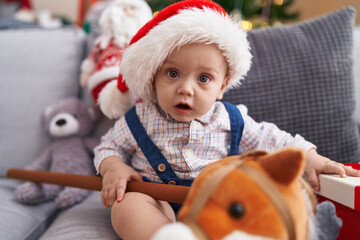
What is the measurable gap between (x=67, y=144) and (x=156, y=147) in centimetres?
49

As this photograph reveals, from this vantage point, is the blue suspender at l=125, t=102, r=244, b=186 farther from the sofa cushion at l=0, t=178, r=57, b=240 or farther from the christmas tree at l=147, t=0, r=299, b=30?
the christmas tree at l=147, t=0, r=299, b=30

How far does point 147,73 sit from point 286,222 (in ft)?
1.49

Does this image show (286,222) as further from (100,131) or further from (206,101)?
(100,131)

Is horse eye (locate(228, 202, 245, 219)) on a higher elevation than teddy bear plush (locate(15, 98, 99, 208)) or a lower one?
higher

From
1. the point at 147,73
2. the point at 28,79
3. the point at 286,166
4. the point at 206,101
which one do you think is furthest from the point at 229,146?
the point at 28,79

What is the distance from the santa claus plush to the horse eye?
0.76 m

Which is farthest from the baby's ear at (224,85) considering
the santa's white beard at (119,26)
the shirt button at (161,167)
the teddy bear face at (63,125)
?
the teddy bear face at (63,125)

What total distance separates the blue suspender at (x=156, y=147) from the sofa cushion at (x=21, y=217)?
38cm

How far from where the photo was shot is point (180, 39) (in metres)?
0.67

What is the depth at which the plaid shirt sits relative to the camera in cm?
76

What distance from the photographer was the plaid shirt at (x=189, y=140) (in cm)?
76

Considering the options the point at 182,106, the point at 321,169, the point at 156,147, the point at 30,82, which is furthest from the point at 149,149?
the point at 30,82

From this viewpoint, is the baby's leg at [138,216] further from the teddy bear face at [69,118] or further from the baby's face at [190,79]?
the teddy bear face at [69,118]

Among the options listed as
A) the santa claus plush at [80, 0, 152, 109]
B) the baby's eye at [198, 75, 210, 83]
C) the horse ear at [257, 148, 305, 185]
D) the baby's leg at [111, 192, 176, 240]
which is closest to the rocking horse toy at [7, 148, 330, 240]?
the horse ear at [257, 148, 305, 185]
